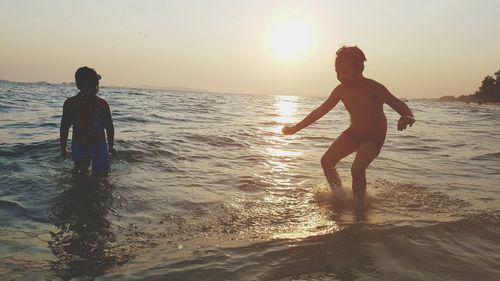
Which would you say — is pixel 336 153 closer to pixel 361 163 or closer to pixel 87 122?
pixel 361 163

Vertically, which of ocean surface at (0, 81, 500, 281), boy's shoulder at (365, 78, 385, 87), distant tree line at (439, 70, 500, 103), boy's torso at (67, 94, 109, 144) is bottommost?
ocean surface at (0, 81, 500, 281)

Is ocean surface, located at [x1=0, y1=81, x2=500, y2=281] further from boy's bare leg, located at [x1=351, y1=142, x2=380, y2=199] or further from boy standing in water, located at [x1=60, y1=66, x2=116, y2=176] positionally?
boy standing in water, located at [x1=60, y1=66, x2=116, y2=176]

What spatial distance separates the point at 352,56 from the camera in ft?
18.0

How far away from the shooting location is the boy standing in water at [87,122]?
5.97 meters

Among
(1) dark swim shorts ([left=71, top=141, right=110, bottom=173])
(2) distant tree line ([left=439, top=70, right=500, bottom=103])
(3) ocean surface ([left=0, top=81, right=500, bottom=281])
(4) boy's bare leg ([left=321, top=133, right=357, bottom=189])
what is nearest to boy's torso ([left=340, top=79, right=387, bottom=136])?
(4) boy's bare leg ([left=321, top=133, right=357, bottom=189])

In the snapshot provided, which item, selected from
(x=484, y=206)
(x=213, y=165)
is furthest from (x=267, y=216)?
(x=213, y=165)

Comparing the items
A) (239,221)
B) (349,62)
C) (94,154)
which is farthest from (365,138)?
(94,154)

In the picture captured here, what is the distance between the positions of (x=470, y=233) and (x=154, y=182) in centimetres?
490

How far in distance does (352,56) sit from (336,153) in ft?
4.94

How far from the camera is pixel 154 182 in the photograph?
280 inches

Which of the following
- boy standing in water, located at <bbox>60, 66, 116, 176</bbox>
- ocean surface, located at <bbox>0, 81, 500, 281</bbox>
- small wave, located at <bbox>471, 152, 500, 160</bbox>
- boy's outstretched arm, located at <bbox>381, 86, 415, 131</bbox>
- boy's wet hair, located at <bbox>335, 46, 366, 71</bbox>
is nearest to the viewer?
ocean surface, located at <bbox>0, 81, 500, 281</bbox>

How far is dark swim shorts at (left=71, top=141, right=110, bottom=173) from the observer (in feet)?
20.4

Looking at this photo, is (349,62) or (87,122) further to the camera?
(87,122)

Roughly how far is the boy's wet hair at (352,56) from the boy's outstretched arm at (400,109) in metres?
0.47
